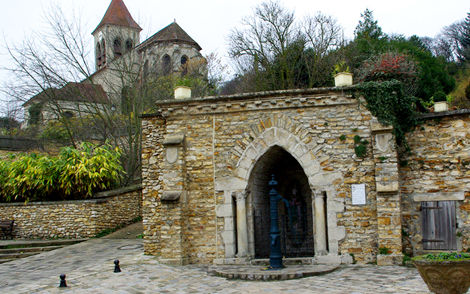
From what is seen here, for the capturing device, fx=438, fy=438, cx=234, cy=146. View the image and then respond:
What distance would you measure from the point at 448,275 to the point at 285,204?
6.75 meters

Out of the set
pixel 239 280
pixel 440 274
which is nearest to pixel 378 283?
pixel 440 274

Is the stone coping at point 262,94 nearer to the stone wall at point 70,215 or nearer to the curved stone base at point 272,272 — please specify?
the curved stone base at point 272,272

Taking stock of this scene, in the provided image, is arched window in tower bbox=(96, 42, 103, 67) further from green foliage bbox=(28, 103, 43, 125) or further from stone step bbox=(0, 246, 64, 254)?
stone step bbox=(0, 246, 64, 254)

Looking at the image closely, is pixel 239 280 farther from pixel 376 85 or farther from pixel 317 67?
pixel 317 67

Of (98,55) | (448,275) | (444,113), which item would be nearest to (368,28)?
(444,113)

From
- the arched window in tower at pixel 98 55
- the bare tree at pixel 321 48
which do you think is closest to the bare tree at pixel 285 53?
the bare tree at pixel 321 48

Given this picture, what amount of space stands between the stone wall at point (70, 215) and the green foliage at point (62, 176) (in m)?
0.56

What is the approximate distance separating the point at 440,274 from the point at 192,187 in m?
6.62

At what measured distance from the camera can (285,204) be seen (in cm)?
1263

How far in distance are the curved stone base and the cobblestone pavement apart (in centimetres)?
19

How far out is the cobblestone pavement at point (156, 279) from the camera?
793cm

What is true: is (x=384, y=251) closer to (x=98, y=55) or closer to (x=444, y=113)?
(x=444, y=113)

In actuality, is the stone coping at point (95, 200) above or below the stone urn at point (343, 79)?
below

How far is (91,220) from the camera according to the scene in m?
16.2
